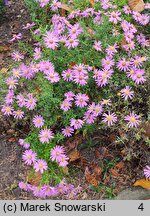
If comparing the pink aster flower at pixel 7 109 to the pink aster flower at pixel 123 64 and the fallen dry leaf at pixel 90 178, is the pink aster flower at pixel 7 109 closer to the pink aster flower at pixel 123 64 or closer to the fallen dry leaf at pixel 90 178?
the fallen dry leaf at pixel 90 178

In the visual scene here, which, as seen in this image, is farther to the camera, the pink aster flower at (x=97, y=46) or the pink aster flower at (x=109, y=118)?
the pink aster flower at (x=97, y=46)

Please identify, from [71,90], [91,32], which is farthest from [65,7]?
[71,90]

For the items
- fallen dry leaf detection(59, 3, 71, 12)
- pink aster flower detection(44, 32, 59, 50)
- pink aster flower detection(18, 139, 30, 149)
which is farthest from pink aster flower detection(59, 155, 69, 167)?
fallen dry leaf detection(59, 3, 71, 12)

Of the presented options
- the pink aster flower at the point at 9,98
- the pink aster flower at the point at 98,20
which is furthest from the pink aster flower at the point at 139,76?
the pink aster flower at the point at 9,98

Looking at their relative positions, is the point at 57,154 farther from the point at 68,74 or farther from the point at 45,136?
the point at 68,74

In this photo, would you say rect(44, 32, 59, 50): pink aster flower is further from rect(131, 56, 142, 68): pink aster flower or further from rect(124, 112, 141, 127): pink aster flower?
rect(124, 112, 141, 127): pink aster flower

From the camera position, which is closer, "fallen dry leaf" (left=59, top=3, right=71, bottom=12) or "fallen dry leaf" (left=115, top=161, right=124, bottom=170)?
"fallen dry leaf" (left=115, top=161, right=124, bottom=170)

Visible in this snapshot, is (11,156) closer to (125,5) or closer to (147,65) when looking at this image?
(147,65)
